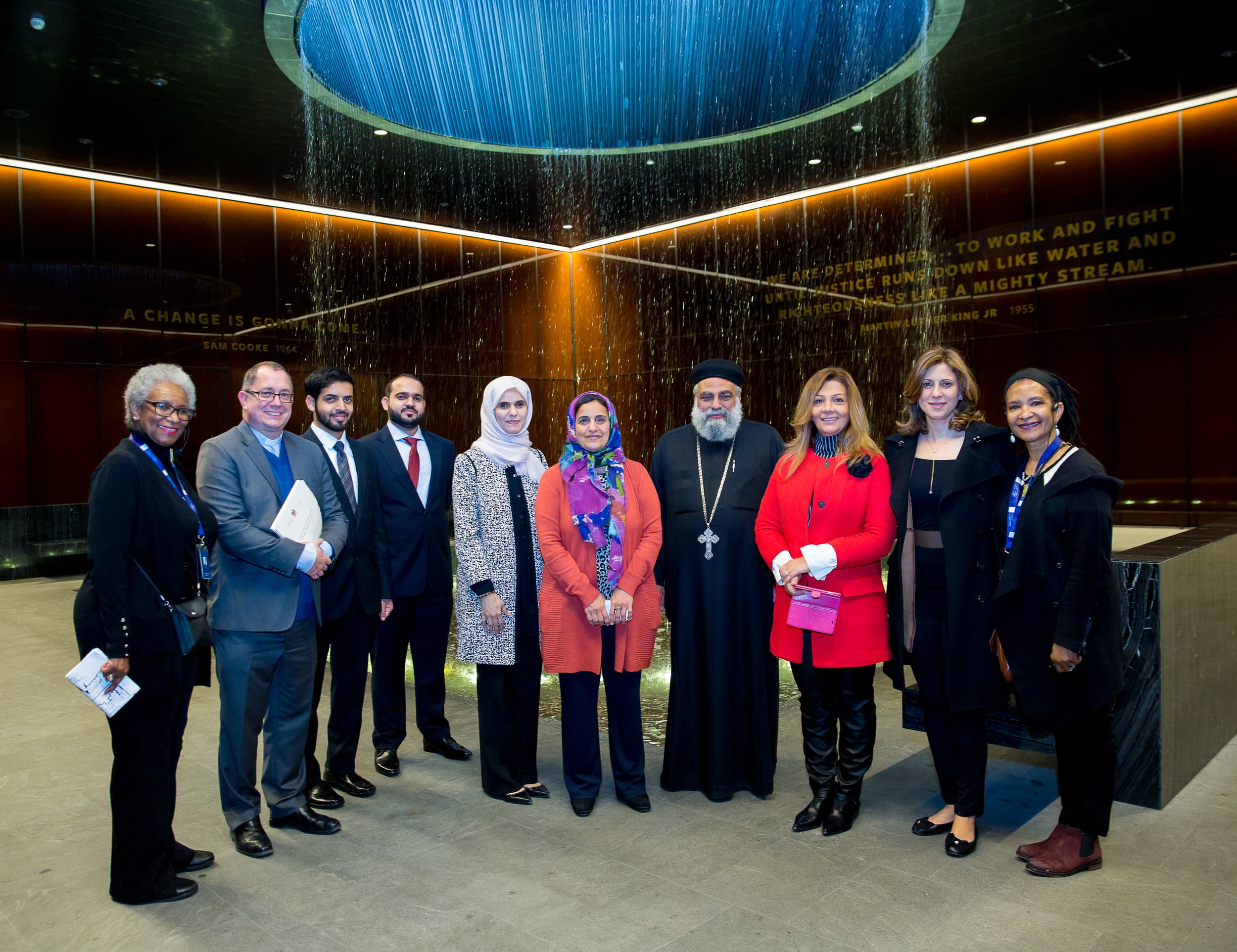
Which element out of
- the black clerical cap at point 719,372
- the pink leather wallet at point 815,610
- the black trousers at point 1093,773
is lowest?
the black trousers at point 1093,773

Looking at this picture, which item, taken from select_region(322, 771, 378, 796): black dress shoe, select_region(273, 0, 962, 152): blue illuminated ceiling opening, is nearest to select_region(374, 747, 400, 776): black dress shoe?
select_region(322, 771, 378, 796): black dress shoe

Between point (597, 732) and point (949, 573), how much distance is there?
1.45 m

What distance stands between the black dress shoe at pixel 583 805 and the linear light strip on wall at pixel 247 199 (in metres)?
10.5

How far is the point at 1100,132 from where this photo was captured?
9.95 m

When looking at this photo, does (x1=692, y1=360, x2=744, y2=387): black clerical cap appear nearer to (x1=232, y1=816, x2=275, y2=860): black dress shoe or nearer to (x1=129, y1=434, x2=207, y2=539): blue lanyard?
(x1=129, y1=434, x2=207, y2=539): blue lanyard

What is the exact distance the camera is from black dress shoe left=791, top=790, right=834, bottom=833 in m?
3.09

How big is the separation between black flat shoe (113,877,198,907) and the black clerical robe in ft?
5.70

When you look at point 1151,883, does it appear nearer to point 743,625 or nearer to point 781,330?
point 743,625

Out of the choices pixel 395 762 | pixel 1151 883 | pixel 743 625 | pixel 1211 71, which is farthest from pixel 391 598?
pixel 1211 71

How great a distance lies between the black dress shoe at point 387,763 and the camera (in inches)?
149

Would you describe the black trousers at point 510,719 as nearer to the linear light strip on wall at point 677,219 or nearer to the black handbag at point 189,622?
the black handbag at point 189,622

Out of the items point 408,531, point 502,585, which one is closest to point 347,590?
point 408,531

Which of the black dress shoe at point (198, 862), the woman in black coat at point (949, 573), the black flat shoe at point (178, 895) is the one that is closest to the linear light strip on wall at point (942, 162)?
the woman in black coat at point (949, 573)

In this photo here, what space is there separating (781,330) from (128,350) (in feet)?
29.9
